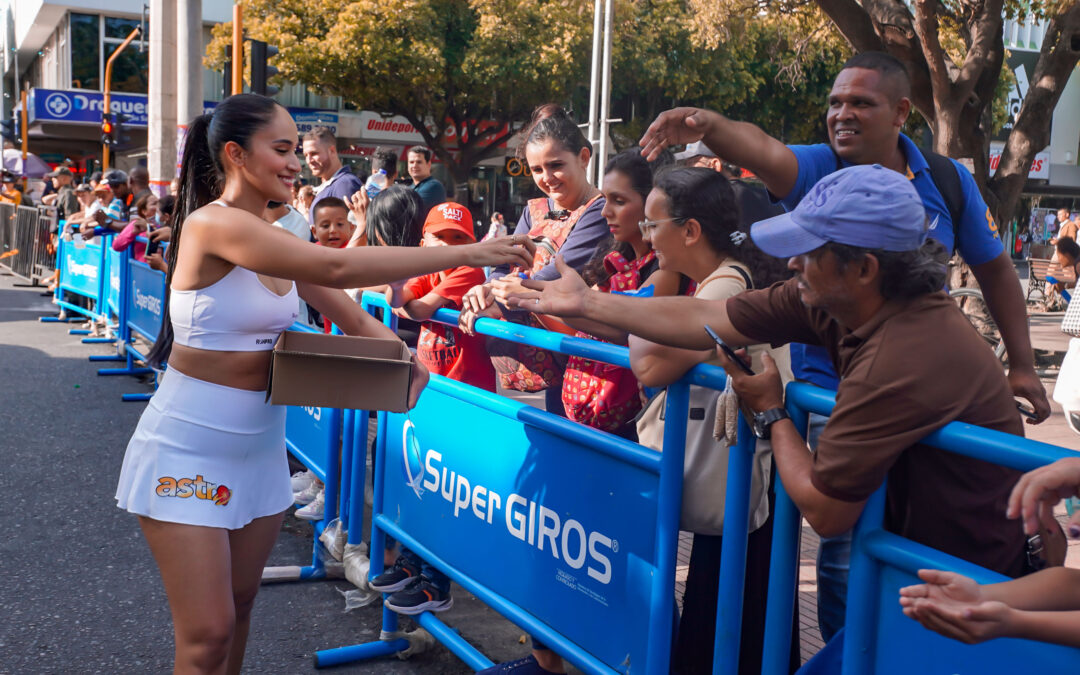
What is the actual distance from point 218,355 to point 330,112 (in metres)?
33.2

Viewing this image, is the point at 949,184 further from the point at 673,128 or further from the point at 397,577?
the point at 397,577

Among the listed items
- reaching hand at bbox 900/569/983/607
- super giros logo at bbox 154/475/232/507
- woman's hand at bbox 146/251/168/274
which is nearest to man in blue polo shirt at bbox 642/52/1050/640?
reaching hand at bbox 900/569/983/607

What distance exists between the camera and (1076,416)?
5.86m

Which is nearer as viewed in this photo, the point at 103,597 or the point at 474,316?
the point at 474,316

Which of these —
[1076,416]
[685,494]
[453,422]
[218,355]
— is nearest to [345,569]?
[453,422]

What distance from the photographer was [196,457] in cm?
257

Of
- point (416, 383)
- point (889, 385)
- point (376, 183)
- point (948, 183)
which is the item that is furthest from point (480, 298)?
point (376, 183)

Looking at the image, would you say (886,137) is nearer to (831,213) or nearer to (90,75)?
(831,213)

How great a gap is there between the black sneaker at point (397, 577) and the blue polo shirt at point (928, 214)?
165 centimetres

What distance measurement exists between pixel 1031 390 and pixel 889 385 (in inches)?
57.7

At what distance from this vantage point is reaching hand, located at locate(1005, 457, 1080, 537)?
1493 mm

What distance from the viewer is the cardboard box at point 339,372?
8.50ft

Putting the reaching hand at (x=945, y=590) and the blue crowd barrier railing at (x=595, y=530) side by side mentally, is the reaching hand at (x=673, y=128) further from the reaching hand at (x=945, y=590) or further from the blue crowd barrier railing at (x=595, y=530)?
the reaching hand at (x=945, y=590)

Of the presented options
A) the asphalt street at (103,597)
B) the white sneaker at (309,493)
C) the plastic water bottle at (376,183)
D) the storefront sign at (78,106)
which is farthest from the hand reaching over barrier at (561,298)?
the storefront sign at (78,106)
